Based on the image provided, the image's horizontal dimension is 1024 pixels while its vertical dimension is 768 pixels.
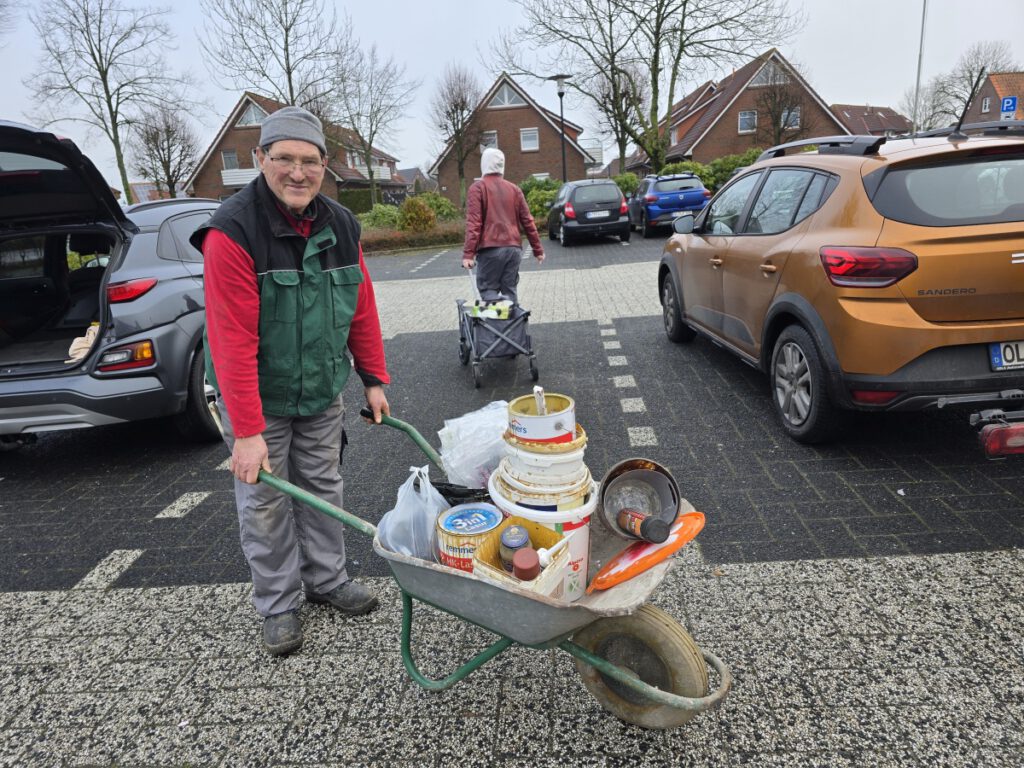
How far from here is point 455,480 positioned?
8.11 ft

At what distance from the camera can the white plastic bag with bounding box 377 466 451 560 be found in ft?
6.85

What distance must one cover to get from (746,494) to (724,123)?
42373mm

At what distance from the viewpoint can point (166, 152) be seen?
45.8m

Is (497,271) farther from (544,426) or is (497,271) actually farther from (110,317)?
(544,426)

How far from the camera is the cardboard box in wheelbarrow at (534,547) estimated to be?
1811 mm

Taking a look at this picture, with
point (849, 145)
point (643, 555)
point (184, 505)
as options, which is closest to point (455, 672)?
point (643, 555)

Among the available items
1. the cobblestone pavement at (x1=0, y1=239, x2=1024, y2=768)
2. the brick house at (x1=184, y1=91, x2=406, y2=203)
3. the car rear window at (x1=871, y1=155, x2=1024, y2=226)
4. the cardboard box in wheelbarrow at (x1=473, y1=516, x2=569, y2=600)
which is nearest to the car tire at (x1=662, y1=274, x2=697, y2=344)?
the cobblestone pavement at (x1=0, y1=239, x2=1024, y2=768)

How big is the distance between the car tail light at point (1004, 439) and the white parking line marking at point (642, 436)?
200 centimetres

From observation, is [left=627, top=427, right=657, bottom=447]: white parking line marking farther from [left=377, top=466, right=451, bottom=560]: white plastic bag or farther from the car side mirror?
[left=377, top=466, right=451, bottom=560]: white plastic bag

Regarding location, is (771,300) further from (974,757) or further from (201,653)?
(201,653)

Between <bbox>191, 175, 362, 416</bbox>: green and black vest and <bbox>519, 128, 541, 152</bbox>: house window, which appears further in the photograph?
<bbox>519, 128, 541, 152</bbox>: house window

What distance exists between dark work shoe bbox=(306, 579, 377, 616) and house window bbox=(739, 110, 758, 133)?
43.9 m

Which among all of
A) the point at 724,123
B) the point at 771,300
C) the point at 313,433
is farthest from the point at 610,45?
the point at 313,433

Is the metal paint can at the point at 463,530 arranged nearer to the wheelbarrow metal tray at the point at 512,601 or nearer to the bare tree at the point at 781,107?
the wheelbarrow metal tray at the point at 512,601
